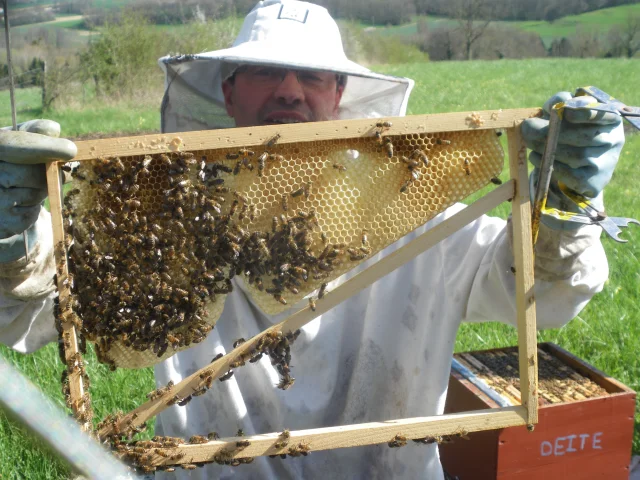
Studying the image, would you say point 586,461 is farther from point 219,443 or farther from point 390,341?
point 219,443

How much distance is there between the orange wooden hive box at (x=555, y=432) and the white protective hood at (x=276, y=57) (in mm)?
1750

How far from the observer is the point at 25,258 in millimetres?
2613

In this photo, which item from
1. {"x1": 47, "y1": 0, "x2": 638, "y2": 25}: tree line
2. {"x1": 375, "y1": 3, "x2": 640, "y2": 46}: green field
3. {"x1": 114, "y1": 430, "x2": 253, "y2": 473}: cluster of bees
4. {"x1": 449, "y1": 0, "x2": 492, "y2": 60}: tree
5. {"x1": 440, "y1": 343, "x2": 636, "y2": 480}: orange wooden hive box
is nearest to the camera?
{"x1": 114, "y1": 430, "x2": 253, "y2": 473}: cluster of bees

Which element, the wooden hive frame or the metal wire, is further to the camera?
the wooden hive frame

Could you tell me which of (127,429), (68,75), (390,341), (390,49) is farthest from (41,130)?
(390,49)

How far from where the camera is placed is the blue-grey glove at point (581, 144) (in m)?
2.28

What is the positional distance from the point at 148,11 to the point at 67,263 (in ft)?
82.4

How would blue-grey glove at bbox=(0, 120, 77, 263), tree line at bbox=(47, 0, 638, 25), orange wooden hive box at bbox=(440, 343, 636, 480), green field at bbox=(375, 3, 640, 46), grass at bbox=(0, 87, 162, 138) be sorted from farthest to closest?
green field at bbox=(375, 3, 640, 46)
tree line at bbox=(47, 0, 638, 25)
grass at bbox=(0, 87, 162, 138)
orange wooden hive box at bbox=(440, 343, 636, 480)
blue-grey glove at bbox=(0, 120, 77, 263)

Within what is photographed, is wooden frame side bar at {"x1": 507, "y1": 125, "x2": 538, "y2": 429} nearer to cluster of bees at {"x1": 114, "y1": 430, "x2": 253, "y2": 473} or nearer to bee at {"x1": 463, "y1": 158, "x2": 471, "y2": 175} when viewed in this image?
bee at {"x1": 463, "y1": 158, "x2": 471, "y2": 175}

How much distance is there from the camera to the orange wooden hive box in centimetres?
361

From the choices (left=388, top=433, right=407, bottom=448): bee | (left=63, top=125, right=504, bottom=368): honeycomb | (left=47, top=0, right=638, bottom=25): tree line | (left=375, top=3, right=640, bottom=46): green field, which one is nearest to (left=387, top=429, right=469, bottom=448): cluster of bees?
(left=388, top=433, right=407, bottom=448): bee

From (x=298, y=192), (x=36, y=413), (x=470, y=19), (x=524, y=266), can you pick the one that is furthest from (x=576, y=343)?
(x=470, y=19)

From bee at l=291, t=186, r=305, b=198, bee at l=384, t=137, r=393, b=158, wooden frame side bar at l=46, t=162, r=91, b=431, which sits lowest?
wooden frame side bar at l=46, t=162, r=91, b=431

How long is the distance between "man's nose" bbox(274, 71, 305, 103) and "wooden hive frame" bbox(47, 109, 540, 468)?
1.10m
